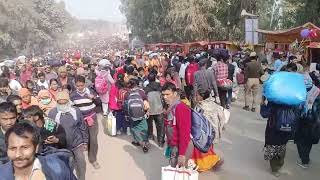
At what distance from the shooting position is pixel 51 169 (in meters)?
2.75

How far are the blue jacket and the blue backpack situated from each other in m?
2.89

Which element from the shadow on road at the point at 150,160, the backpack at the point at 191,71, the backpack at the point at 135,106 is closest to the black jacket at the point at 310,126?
the shadow on road at the point at 150,160

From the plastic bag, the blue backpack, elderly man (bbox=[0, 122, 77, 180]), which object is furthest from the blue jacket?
the plastic bag

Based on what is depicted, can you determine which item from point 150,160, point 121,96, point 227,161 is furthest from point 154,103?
point 227,161

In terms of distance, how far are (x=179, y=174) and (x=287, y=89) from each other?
199cm

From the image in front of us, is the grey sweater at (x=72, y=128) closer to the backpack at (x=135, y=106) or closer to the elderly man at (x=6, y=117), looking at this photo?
the elderly man at (x=6, y=117)

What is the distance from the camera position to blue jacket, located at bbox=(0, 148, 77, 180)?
2707 mm

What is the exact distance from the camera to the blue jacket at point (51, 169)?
107 inches

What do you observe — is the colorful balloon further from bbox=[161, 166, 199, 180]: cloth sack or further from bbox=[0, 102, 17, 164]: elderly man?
bbox=[0, 102, 17, 164]: elderly man

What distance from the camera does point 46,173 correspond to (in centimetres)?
273

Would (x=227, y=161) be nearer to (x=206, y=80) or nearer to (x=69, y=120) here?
(x=206, y=80)

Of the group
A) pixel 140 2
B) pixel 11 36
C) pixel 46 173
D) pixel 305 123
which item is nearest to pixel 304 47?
pixel 305 123

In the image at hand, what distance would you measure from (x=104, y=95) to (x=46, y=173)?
8.77m

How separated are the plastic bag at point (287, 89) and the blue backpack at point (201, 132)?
1.01 metres
